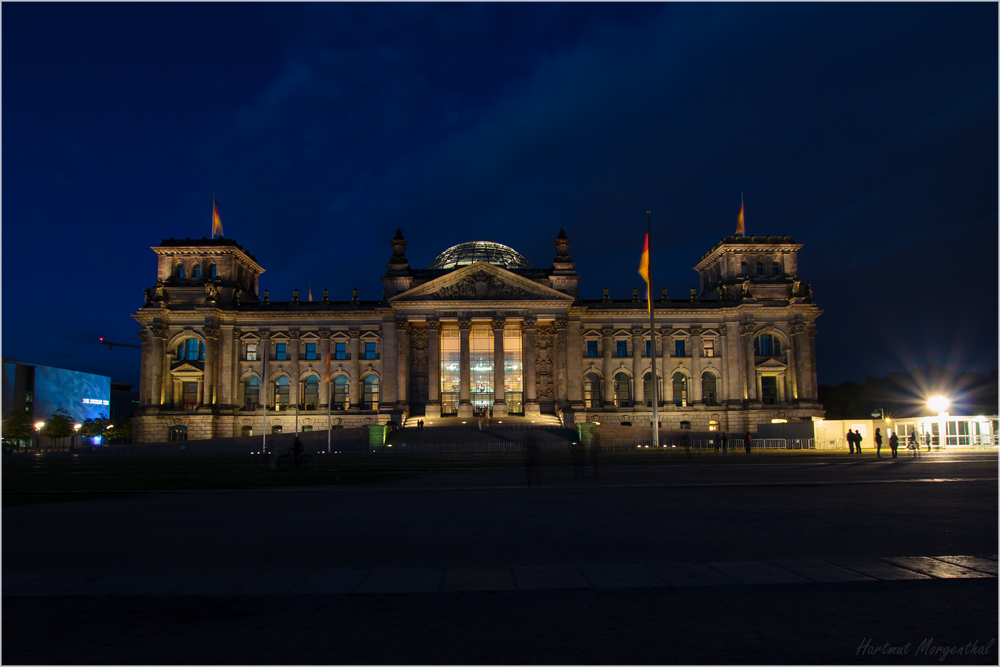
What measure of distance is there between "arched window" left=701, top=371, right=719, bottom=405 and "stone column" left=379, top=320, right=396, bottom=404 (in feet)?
125

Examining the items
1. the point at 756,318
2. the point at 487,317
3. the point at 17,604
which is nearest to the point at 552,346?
the point at 487,317

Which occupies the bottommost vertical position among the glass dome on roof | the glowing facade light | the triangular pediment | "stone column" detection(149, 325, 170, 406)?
the glowing facade light

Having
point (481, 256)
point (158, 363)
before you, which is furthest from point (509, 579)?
point (481, 256)

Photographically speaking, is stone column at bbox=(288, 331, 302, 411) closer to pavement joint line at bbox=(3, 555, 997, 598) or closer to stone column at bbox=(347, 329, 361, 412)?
stone column at bbox=(347, 329, 361, 412)

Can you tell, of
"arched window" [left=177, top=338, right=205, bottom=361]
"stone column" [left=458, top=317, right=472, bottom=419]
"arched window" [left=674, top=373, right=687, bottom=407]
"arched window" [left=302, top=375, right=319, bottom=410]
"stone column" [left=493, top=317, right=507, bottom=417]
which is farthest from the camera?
"arched window" [left=674, top=373, right=687, bottom=407]

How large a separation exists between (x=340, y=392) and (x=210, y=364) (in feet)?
50.4

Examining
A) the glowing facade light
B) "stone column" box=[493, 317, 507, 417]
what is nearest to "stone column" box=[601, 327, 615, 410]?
"stone column" box=[493, 317, 507, 417]

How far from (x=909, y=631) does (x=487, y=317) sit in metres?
67.8

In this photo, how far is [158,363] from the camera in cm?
7556

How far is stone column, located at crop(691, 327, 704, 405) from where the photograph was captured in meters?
80.1

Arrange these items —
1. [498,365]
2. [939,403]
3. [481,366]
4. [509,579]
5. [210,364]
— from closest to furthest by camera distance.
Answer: [509,579], [939,403], [498,365], [210,364], [481,366]

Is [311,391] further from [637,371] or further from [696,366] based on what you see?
[696,366]

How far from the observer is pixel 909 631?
6.65 metres

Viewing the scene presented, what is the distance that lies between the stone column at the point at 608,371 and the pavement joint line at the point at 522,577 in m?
70.8
